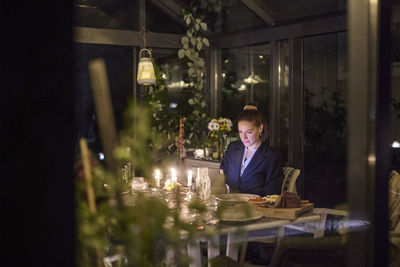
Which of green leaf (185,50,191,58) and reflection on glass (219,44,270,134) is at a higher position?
green leaf (185,50,191,58)

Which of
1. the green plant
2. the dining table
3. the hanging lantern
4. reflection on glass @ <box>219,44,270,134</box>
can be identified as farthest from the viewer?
reflection on glass @ <box>219,44,270,134</box>

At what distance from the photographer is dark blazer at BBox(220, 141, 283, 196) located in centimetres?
383

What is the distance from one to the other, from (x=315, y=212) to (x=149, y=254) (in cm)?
205

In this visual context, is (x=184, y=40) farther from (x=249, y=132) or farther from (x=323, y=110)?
(x=249, y=132)

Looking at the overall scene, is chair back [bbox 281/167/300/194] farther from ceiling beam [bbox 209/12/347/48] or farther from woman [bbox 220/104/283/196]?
ceiling beam [bbox 209/12/347/48]

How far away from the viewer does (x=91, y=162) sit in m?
1.25

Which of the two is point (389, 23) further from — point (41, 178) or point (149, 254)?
point (41, 178)

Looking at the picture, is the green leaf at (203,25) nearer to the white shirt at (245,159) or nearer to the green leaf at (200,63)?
the green leaf at (200,63)

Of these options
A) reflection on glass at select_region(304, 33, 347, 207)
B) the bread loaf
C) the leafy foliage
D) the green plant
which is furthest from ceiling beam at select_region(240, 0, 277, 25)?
the green plant

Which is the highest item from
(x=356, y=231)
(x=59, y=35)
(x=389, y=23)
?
(x=389, y=23)

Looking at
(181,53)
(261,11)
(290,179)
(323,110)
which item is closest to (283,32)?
(261,11)

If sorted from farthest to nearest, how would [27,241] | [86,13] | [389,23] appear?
[86,13], [389,23], [27,241]

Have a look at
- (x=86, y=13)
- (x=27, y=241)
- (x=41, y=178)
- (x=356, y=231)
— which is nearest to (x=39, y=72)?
(x=41, y=178)

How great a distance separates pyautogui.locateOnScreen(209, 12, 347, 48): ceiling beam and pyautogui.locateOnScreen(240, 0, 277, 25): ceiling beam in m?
0.09
